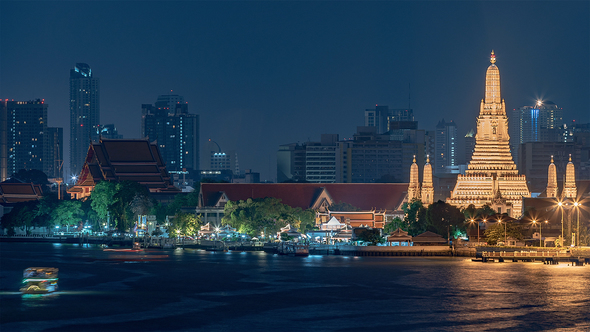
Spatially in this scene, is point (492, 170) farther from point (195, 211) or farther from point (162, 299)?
point (162, 299)

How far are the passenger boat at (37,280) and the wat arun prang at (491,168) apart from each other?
54.7 metres

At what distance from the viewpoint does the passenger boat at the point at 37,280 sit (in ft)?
236

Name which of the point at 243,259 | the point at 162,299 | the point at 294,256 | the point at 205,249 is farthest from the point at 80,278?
the point at 205,249

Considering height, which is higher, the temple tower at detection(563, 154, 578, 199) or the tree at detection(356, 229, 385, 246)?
the temple tower at detection(563, 154, 578, 199)

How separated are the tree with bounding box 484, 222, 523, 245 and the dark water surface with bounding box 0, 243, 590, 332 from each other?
4634 millimetres

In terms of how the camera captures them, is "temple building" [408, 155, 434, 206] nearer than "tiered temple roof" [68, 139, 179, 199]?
Yes

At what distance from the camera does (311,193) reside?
140125mm

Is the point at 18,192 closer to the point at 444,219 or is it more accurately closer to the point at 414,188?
the point at 414,188

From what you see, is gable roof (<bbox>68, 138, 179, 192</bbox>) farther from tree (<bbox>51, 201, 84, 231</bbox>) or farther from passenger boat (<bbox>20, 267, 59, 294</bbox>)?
passenger boat (<bbox>20, 267, 59, 294</bbox>)

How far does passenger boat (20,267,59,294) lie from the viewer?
7181 cm

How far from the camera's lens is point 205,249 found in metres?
120

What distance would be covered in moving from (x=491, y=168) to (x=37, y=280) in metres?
61.0

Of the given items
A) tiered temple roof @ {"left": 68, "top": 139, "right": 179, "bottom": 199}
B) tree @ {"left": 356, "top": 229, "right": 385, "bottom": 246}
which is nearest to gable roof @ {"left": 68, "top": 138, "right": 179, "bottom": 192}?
tiered temple roof @ {"left": 68, "top": 139, "right": 179, "bottom": 199}

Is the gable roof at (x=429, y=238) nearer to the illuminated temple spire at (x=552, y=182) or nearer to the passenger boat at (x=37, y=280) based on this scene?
the illuminated temple spire at (x=552, y=182)
